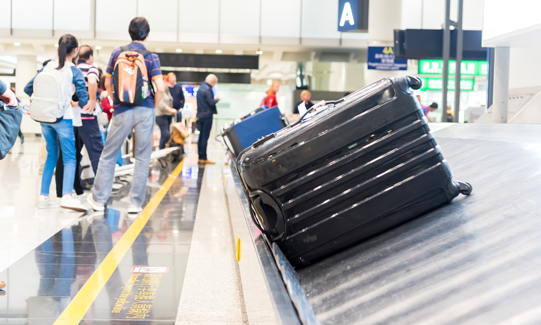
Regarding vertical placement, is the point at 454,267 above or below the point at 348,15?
below

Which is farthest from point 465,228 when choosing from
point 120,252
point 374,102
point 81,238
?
point 81,238

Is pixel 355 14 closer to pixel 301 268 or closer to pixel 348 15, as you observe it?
pixel 348 15

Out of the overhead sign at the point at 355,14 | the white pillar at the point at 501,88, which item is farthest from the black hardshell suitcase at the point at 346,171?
the overhead sign at the point at 355,14

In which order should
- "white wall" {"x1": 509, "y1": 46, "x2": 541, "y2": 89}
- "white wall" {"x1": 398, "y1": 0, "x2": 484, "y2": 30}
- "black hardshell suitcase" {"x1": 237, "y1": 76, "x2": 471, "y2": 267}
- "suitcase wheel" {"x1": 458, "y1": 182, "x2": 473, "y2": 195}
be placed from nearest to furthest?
"black hardshell suitcase" {"x1": 237, "y1": 76, "x2": 471, "y2": 267}, "suitcase wheel" {"x1": 458, "y1": 182, "x2": 473, "y2": 195}, "white wall" {"x1": 509, "y1": 46, "x2": 541, "y2": 89}, "white wall" {"x1": 398, "y1": 0, "x2": 484, "y2": 30}

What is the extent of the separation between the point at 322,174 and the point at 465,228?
0.57 metres

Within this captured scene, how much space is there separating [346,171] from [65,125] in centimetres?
352

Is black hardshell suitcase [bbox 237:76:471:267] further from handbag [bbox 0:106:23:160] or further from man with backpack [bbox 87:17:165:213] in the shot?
man with backpack [bbox 87:17:165:213]

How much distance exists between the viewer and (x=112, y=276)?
2871 millimetres

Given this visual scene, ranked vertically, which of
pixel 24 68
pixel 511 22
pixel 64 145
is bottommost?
pixel 64 145

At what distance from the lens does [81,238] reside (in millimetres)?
3766

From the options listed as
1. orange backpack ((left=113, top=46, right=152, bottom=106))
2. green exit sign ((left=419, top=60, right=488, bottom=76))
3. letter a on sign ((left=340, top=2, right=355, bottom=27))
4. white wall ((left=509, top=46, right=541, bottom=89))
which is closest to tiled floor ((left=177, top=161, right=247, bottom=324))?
orange backpack ((left=113, top=46, right=152, bottom=106))

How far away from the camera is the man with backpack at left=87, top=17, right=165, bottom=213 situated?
454 cm

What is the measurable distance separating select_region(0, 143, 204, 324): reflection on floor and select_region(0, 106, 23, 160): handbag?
0.74m

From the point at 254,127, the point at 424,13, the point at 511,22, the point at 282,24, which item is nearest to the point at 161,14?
the point at 282,24
